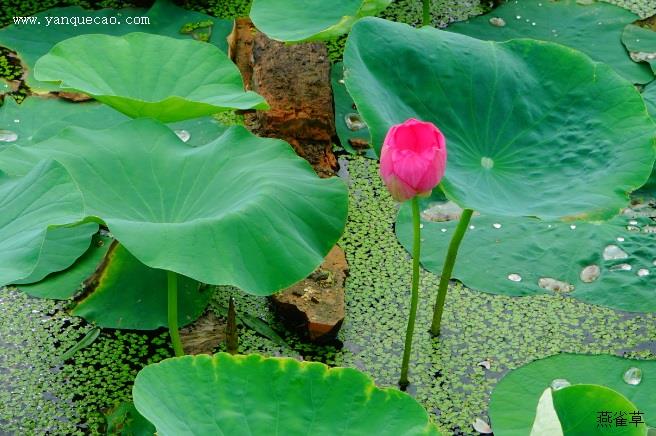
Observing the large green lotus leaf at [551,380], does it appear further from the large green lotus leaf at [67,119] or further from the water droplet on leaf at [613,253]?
the large green lotus leaf at [67,119]

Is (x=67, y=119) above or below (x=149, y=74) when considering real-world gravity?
below

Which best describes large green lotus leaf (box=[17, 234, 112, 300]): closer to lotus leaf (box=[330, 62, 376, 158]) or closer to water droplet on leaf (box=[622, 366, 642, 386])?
lotus leaf (box=[330, 62, 376, 158])

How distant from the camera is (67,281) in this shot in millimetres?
2189

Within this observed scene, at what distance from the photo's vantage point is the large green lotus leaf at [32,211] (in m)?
1.60

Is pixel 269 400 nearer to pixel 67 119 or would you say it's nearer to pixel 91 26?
pixel 67 119

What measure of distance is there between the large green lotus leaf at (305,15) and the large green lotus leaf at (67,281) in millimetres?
649

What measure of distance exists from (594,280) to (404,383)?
1.63ft

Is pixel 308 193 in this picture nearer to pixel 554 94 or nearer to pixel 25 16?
pixel 554 94

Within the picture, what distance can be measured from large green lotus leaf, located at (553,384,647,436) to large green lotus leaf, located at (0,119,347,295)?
0.52 metres

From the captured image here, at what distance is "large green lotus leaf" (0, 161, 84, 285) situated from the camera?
1.60 m

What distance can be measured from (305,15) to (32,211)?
3.39 feet

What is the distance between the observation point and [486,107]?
2.06m

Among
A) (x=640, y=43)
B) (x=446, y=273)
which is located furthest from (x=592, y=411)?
(x=640, y=43)

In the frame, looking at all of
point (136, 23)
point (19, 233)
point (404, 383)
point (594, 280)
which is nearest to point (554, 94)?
point (594, 280)
